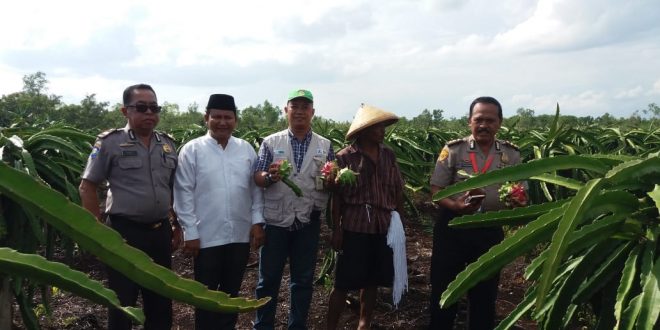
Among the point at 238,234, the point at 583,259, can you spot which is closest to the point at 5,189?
the point at 583,259

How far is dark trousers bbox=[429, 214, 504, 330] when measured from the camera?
124 inches

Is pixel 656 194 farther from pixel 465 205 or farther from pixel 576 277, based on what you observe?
pixel 465 205

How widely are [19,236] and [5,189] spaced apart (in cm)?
190

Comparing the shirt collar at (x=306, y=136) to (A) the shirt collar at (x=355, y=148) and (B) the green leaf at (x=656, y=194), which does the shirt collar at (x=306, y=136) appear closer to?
(A) the shirt collar at (x=355, y=148)

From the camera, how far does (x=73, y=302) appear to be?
4.40m

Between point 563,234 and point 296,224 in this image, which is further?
point 296,224

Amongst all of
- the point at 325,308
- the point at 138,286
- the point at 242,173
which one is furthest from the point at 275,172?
the point at 325,308

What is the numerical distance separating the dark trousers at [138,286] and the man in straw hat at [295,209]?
62cm

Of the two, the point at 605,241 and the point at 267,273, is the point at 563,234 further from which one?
the point at 267,273

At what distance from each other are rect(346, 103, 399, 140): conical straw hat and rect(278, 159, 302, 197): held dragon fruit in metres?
0.49

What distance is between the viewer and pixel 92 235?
80cm

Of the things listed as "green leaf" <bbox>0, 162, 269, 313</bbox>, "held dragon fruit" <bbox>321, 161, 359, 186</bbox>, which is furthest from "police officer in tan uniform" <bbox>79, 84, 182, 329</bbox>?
"green leaf" <bbox>0, 162, 269, 313</bbox>

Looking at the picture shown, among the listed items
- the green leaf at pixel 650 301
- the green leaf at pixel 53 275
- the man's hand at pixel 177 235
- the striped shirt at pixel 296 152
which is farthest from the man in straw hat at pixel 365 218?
the green leaf at pixel 53 275

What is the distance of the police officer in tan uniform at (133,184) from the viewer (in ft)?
9.41
